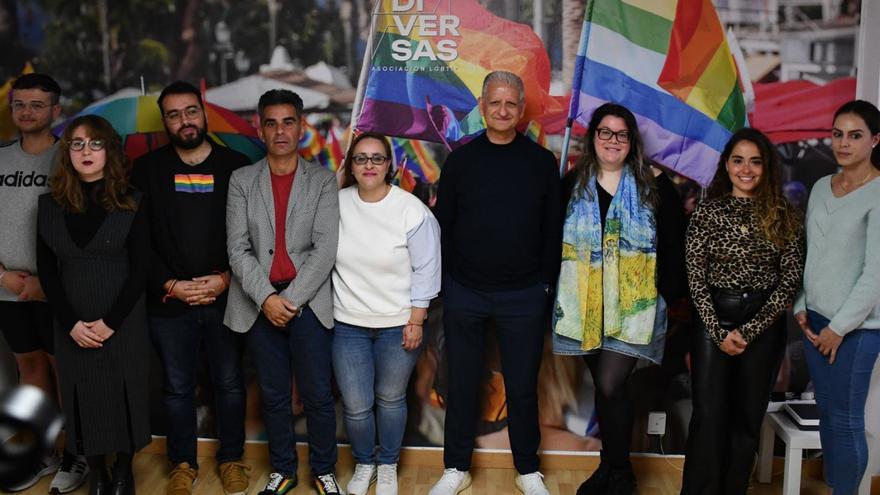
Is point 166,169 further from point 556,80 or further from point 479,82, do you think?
point 556,80

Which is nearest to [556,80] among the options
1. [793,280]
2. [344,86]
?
[344,86]

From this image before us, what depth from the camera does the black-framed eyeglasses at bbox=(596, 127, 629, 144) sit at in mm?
2744

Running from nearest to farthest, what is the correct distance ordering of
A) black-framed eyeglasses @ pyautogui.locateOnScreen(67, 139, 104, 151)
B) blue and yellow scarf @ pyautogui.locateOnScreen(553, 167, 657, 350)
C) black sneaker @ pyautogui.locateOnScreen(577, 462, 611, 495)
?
black-framed eyeglasses @ pyautogui.locateOnScreen(67, 139, 104, 151) < blue and yellow scarf @ pyautogui.locateOnScreen(553, 167, 657, 350) < black sneaker @ pyautogui.locateOnScreen(577, 462, 611, 495)

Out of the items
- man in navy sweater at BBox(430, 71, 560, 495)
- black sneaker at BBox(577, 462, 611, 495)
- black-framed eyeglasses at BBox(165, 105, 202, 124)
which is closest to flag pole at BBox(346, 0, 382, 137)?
man in navy sweater at BBox(430, 71, 560, 495)

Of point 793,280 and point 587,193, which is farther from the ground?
point 587,193

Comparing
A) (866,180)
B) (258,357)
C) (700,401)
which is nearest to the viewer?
(866,180)

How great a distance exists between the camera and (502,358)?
295cm

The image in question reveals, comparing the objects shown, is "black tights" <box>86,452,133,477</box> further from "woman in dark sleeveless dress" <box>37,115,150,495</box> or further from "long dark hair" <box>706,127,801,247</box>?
"long dark hair" <box>706,127,801,247</box>

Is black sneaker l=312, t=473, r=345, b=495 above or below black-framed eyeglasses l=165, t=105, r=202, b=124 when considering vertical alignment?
below

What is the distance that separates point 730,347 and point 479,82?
1.39 m

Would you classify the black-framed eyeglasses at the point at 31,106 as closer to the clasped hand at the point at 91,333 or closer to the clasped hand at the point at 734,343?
the clasped hand at the point at 91,333

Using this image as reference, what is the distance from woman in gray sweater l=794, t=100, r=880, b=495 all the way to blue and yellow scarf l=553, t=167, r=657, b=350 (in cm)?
52

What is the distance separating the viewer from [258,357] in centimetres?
290

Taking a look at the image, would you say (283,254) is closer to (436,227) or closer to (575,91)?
(436,227)
